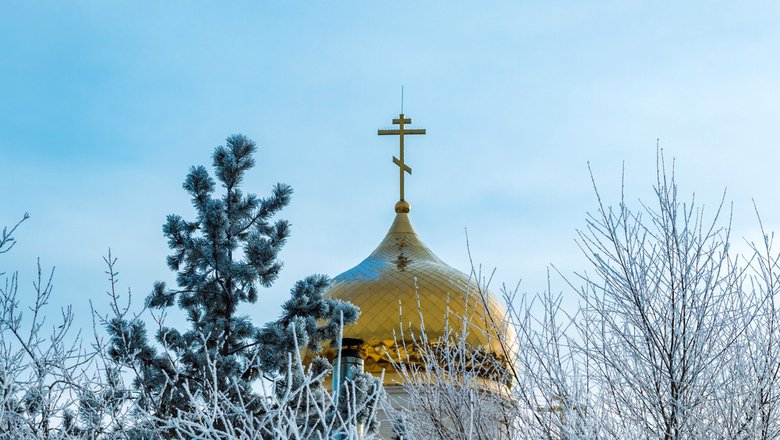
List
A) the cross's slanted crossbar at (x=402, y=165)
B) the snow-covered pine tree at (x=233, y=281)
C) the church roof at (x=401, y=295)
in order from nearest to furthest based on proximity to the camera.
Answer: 1. the snow-covered pine tree at (x=233, y=281)
2. the church roof at (x=401, y=295)
3. the cross's slanted crossbar at (x=402, y=165)

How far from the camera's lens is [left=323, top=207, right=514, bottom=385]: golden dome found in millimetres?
19062

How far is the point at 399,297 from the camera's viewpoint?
67.4 feet

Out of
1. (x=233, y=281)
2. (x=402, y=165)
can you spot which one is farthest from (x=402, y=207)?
(x=233, y=281)

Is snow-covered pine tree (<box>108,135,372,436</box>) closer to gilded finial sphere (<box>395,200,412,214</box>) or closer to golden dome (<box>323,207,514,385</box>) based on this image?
golden dome (<box>323,207,514,385</box>)

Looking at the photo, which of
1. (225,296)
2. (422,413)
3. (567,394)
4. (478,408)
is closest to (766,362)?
(567,394)

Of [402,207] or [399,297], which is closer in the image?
[399,297]

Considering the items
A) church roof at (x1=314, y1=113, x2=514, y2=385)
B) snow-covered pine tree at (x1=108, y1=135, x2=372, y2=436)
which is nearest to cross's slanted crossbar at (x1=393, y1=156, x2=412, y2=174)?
church roof at (x1=314, y1=113, x2=514, y2=385)

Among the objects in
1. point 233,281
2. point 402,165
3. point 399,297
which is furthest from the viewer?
point 402,165

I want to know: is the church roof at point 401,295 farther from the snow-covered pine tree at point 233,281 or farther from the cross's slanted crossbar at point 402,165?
the snow-covered pine tree at point 233,281

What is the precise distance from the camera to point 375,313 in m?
20.2

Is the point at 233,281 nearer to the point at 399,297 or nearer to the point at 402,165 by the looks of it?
the point at 399,297

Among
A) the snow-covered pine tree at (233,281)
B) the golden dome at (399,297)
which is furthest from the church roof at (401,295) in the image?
the snow-covered pine tree at (233,281)

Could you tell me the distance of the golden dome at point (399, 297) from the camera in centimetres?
1906

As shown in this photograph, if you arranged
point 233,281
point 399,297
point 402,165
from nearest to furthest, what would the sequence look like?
point 233,281 → point 399,297 → point 402,165
